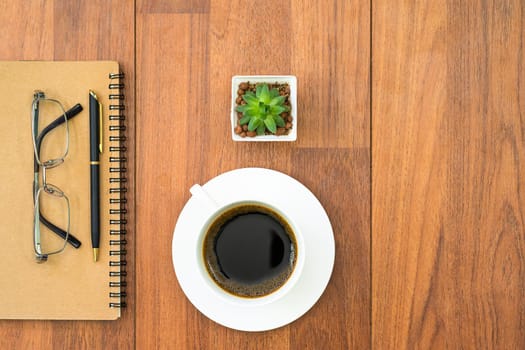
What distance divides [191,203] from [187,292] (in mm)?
136

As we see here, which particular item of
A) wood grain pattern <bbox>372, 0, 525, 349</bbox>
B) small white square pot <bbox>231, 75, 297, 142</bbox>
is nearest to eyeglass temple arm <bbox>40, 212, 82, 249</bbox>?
small white square pot <bbox>231, 75, 297, 142</bbox>

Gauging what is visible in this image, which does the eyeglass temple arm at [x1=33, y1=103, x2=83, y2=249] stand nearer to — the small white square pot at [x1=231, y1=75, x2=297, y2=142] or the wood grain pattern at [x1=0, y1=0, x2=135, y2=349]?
the wood grain pattern at [x1=0, y1=0, x2=135, y2=349]

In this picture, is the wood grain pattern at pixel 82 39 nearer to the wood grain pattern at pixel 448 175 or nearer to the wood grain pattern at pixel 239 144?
the wood grain pattern at pixel 239 144

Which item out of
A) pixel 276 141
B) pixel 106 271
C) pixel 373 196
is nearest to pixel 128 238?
pixel 106 271

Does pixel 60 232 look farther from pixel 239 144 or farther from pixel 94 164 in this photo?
pixel 239 144

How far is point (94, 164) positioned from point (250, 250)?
0.28 meters

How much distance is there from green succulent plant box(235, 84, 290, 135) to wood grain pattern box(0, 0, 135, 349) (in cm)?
19

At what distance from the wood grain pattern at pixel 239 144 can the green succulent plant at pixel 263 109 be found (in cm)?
6

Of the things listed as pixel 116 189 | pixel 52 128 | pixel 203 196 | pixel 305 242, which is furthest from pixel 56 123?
pixel 305 242

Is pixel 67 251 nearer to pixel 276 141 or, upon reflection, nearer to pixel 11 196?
pixel 11 196

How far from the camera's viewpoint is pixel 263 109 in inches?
30.3

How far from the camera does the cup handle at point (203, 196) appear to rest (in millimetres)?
783

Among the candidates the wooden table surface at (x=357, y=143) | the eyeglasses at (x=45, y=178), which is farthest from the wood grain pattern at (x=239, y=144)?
the eyeglasses at (x=45, y=178)

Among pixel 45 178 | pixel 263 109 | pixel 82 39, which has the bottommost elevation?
pixel 45 178
